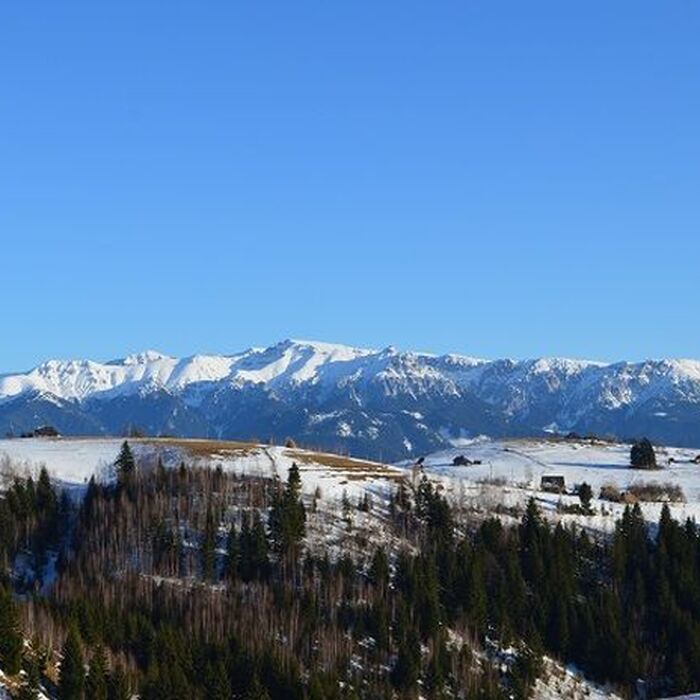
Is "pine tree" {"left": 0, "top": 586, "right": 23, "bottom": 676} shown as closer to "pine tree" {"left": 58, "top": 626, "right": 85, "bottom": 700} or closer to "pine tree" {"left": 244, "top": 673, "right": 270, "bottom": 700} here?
"pine tree" {"left": 58, "top": 626, "right": 85, "bottom": 700}

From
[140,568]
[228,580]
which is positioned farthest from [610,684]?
[140,568]

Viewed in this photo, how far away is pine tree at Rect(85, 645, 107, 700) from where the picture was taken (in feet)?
466

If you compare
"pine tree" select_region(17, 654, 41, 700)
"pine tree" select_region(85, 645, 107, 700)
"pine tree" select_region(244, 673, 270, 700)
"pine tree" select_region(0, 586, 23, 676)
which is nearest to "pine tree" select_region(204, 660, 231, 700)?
"pine tree" select_region(244, 673, 270, 700)

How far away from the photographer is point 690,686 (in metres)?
198

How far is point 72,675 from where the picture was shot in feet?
462

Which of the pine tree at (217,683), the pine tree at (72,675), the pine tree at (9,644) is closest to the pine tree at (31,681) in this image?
the pine tree at (9,644)

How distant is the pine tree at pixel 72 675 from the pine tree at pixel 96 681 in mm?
984

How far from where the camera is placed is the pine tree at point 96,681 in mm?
142050

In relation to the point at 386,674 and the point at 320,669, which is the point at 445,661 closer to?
the point at 386,674

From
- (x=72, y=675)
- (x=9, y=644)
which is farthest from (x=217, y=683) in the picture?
(x=9, y=644)

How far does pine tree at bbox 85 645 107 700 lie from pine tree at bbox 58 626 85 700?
3.23ft

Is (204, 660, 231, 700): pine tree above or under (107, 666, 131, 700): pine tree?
under

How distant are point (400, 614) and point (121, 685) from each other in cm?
5765

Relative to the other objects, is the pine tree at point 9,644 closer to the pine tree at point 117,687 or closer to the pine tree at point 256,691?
the pine tree at point 117,687
